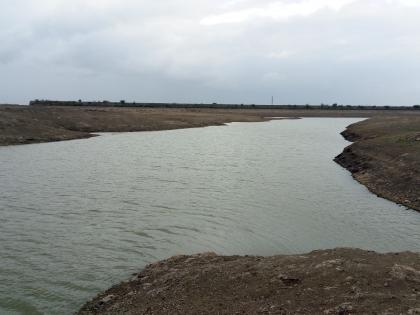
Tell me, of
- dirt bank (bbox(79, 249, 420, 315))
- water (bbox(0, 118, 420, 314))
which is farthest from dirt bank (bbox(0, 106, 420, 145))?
dirt bank (bbox(79, 249, 420, 315))

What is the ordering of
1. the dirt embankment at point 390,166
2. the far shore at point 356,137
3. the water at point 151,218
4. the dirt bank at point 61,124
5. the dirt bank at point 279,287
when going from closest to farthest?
the dirt bank at point 279,287, the water at point 151,218, the dirt embankment at point 390,166, the far shore at point 356,137, the dirt bank at point 61,124

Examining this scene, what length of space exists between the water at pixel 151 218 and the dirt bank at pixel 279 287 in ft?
4.87

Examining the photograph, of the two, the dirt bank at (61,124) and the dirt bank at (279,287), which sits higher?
the dirt bank at (61,124)

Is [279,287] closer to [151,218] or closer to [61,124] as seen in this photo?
[151,218]

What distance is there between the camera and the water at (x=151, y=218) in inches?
488

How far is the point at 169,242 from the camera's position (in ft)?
50.0

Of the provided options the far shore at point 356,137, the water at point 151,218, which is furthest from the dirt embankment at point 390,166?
the water at point 151,218

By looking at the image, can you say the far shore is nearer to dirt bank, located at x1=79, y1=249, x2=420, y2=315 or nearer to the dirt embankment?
the dirt embankment

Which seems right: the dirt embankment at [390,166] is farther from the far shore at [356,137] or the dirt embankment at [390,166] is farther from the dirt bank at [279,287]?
the dirt bank at [279,287]

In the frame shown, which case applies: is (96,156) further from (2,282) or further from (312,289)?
(312,289)

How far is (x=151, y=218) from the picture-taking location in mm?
18203

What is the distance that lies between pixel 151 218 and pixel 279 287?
9556 mm

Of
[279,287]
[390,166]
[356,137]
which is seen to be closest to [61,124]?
[356,137]

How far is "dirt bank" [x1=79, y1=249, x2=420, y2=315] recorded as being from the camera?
27.5 feet
